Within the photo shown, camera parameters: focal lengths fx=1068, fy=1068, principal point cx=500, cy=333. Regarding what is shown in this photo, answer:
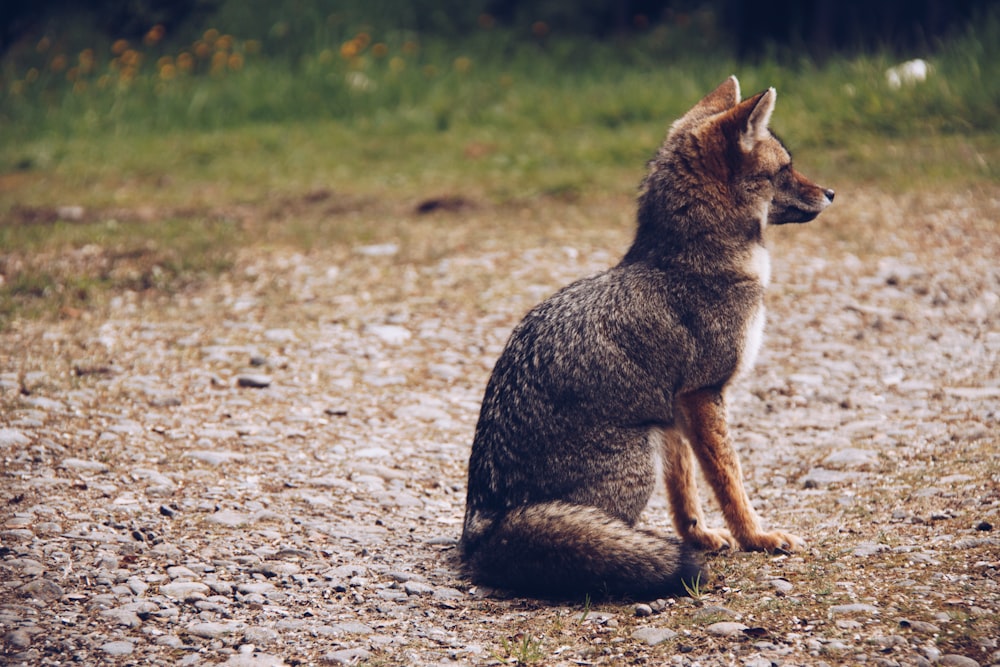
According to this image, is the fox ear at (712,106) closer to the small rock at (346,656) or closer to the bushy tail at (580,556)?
the bushy tail at (580,556)

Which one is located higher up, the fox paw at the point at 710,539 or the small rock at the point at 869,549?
the small rock at the point at 869,549

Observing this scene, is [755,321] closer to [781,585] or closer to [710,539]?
[710,539]

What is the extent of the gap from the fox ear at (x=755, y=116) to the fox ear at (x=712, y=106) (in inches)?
12.1

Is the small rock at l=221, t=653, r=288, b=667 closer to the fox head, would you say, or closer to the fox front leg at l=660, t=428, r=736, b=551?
the fox front leg at l=660, t=428, r=736, b=551

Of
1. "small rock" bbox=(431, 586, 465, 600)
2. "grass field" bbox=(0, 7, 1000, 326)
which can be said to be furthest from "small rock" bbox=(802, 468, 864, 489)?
"grass field" bbox=(0, 7, 1000, 326)

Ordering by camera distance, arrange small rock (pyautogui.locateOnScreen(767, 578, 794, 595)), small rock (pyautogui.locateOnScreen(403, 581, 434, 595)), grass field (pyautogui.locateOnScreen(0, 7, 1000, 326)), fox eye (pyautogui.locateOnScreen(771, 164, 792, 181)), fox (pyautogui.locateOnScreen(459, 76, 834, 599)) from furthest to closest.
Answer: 1. grass field (pyautogui.locateOnScreen(0, 7, 1000, 326))
2. fox eye (pyautogui.locateOnScreen(771, 164, 792, 181))
3. small rock (pyautogui.locateOnScreen(403, 581, 434, 595))
4. fox (pyautogui.locateOnScreen(459, 76, 834, 599))
5. small rock (pyautogui.locateOnScreen(767, 578, 794, 595))

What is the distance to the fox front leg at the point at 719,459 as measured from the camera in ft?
14.3

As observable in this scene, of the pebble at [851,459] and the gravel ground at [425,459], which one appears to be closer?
the gravel ground at [425,459]

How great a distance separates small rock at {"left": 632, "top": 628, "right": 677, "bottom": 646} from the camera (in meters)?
3.60

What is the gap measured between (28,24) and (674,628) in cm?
1384

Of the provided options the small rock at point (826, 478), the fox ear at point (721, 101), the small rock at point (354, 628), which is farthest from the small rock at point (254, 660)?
the fox ear at point (721, 101)

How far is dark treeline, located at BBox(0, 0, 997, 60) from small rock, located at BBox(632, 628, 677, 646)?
8.90 meters

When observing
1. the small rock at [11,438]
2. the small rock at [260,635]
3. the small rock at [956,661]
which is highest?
the small rock at [11,438]

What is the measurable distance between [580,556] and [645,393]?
744 millimetres
